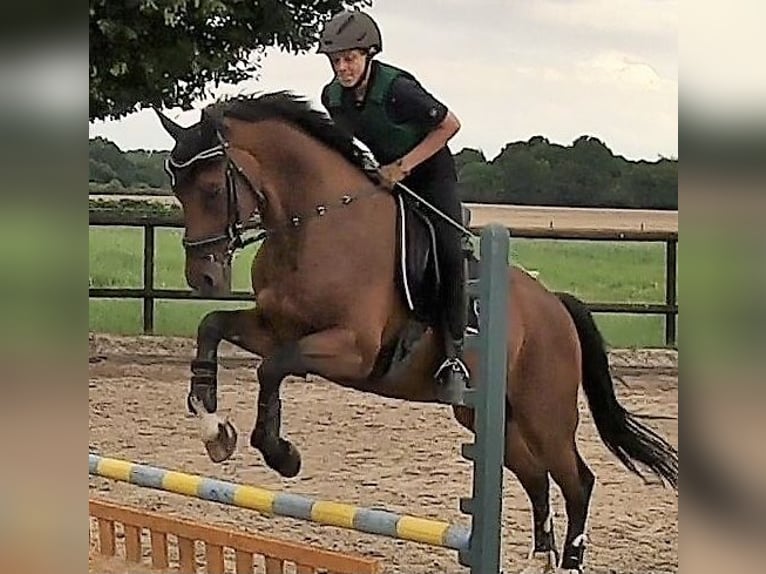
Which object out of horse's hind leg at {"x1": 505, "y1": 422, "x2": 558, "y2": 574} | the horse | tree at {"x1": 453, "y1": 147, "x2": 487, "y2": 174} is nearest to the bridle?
the horse

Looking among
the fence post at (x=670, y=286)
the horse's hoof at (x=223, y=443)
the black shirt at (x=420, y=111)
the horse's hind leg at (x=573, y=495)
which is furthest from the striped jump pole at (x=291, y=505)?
the black shirt at (x=420, y=111)

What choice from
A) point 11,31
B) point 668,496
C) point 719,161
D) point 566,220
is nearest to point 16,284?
point 11,31

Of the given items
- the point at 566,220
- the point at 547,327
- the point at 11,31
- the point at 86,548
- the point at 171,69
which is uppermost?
the point at 171,69

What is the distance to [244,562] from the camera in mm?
1923

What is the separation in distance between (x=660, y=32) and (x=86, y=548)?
118 centimetres

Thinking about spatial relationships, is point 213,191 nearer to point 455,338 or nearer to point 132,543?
point 455,338

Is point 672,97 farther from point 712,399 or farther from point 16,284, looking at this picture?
point 16,284

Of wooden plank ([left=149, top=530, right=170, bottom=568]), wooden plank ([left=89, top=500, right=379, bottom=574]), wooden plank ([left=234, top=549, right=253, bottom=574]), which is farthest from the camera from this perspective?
wooden plank ([left=149, top=530, right=170, bottom=568])

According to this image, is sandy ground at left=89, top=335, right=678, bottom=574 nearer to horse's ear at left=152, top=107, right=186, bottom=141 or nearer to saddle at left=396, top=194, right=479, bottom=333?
saddle at left=396, top=194, right=479, bottom=333

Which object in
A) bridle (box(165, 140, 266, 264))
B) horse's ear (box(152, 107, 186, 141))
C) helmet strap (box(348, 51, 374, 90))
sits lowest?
bridle (box(165, 140, 266, 264))

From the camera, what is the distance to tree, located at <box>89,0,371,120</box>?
1856 mm

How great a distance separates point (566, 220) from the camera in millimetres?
1771

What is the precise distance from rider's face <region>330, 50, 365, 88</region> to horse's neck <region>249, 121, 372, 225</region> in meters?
0.12

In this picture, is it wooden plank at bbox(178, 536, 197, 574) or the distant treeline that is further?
wooden plank at bbox(178, 536, 197, 574)
